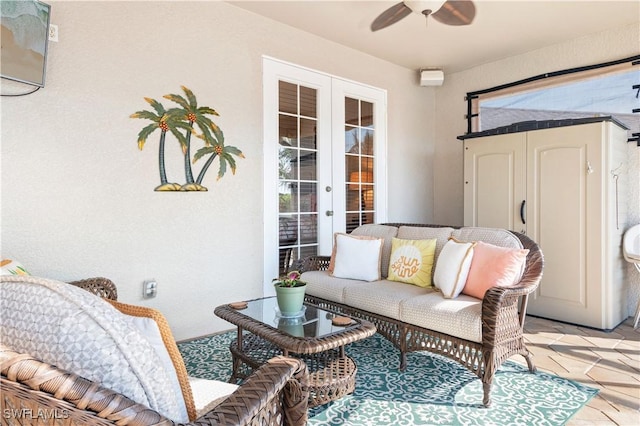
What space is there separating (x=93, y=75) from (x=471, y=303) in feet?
9.78

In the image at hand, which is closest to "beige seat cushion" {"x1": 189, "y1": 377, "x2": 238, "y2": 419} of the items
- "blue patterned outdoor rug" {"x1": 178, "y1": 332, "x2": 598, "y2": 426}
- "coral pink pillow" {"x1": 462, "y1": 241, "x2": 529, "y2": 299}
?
"blue patterned outdoor rug" {"x1": 178, "y1": 332, "x2": 598, "y2": 426}

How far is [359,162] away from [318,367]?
9.37 feet

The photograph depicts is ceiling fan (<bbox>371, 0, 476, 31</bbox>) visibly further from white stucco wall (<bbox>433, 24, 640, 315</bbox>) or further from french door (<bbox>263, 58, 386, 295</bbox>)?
white stucco wall (<bbox>433, 24, 640, 315</bbox>)

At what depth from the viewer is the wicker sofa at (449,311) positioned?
2.11 meters

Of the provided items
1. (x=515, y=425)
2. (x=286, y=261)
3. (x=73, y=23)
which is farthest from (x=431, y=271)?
(x=73, y=23)

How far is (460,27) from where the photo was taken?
380 cm

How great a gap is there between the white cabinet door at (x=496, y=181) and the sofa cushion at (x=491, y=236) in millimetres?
1343

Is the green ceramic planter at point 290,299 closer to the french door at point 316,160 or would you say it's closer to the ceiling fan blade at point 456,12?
the french door at point 316,160

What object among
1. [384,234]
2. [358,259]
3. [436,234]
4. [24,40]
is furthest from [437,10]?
[24,40]

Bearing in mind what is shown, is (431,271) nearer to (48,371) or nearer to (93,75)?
(48,371)

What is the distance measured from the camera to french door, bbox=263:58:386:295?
3.66m

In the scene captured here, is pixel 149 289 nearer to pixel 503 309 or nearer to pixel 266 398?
pixel 266 398

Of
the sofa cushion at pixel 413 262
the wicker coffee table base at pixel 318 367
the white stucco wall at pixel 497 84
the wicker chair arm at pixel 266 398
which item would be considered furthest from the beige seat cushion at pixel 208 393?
the white stucco wall at pixel 497 84

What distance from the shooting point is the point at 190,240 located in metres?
3.15
